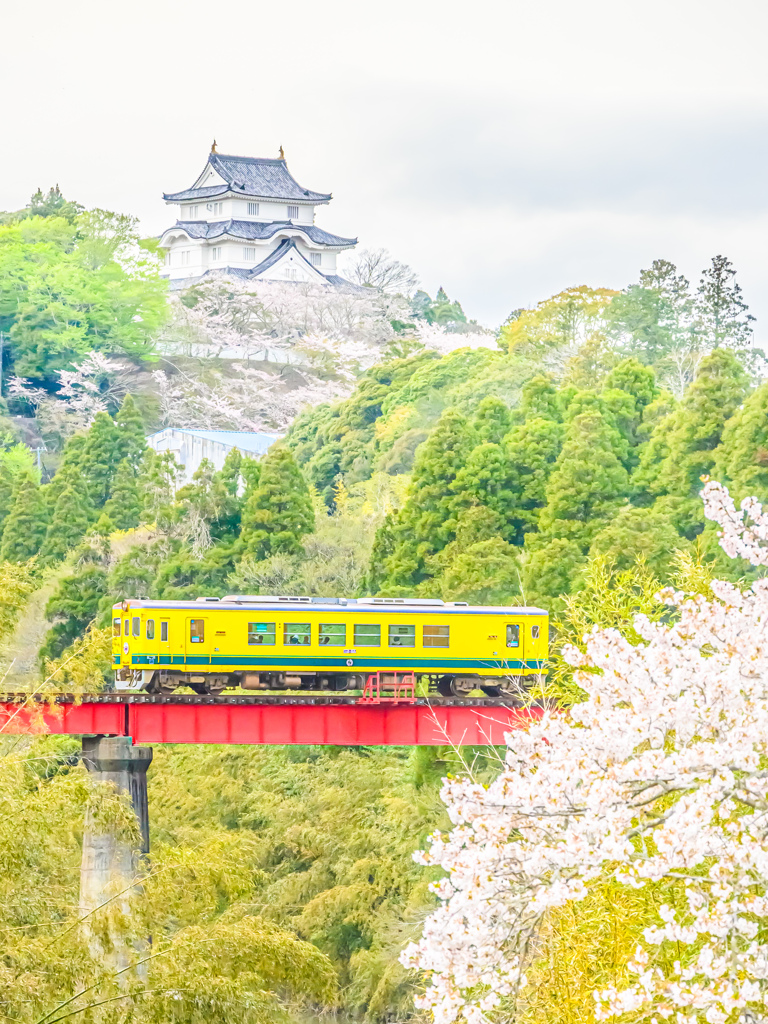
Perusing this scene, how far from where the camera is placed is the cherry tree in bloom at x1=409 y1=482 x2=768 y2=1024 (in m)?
Answer: 9.08

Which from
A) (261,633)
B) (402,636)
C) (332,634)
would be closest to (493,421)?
(402,636)

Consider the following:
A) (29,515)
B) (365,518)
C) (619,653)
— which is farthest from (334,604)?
(29,515)

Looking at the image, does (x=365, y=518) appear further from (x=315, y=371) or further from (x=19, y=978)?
(x=19, y=978)

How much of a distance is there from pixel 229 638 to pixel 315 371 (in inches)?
1802

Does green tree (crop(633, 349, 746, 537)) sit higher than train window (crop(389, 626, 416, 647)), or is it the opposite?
green tree (crop(633, 349, 746, 537))

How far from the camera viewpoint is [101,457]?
53.6 m

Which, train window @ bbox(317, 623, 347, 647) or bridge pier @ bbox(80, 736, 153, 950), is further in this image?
train window @ bbox(317, 623, 347, 647)

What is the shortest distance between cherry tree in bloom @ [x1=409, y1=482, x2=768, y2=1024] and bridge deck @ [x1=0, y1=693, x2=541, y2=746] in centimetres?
1545

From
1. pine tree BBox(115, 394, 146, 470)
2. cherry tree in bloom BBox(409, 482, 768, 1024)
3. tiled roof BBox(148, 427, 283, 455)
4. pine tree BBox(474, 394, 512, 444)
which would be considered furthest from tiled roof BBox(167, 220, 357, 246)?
cherry tree in bloom BBox(409, 482, 768, 1024)

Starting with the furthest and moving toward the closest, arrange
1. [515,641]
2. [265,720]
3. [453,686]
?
1. [453,686]
2. [515,641]
3. [265,720]

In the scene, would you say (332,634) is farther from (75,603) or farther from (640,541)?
(75,603)

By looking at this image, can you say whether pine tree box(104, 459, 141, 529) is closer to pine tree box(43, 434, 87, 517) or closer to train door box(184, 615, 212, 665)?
pine tree box(43, 434, 87, 517)

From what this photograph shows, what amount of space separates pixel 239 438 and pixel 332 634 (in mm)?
34449

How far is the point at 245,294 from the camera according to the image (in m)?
73.1
